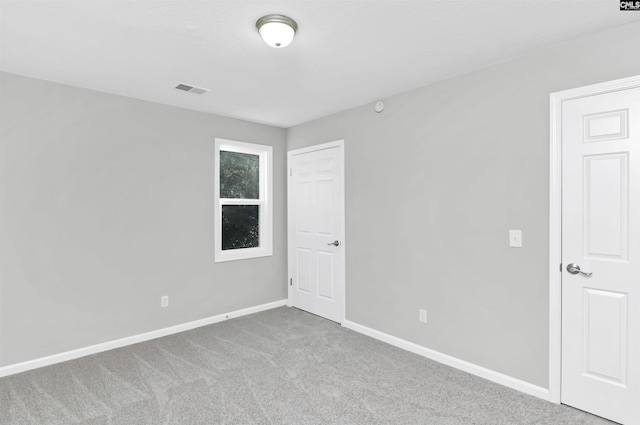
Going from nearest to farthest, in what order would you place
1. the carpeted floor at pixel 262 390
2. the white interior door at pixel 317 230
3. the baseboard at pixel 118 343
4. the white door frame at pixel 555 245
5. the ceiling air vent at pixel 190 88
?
the carpeted floor at pixel 262 390, the white door frame at pixel 555 245, the baseboard at pixel 118 343, the ceiling air vent at pixel 190 88, the white interior door at pixel 317 230

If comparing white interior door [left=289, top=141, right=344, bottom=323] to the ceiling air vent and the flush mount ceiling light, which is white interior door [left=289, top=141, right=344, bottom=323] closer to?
the ceiling air vent

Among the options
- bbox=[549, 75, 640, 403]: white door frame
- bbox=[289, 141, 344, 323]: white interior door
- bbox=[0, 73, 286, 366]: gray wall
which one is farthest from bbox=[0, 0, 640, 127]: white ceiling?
bbox=[289, 141, 344, 323]: white interior door

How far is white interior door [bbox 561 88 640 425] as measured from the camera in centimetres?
206

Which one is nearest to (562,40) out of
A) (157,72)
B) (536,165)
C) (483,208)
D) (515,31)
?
(515,31)

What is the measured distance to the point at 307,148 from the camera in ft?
14.2

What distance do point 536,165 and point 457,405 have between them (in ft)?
5.92

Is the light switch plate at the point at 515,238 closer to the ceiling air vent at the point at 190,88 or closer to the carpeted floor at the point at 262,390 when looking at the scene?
the carpeted floor at the point at 262,390

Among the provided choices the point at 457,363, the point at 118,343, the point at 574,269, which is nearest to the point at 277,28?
the point at 574,269

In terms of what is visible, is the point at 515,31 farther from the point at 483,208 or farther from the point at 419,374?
the point at 419,374

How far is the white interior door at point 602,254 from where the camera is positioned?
2.06m

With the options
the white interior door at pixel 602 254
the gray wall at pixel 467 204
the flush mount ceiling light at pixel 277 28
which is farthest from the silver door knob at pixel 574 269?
the flush mount ceiling light at pixel 277 28
